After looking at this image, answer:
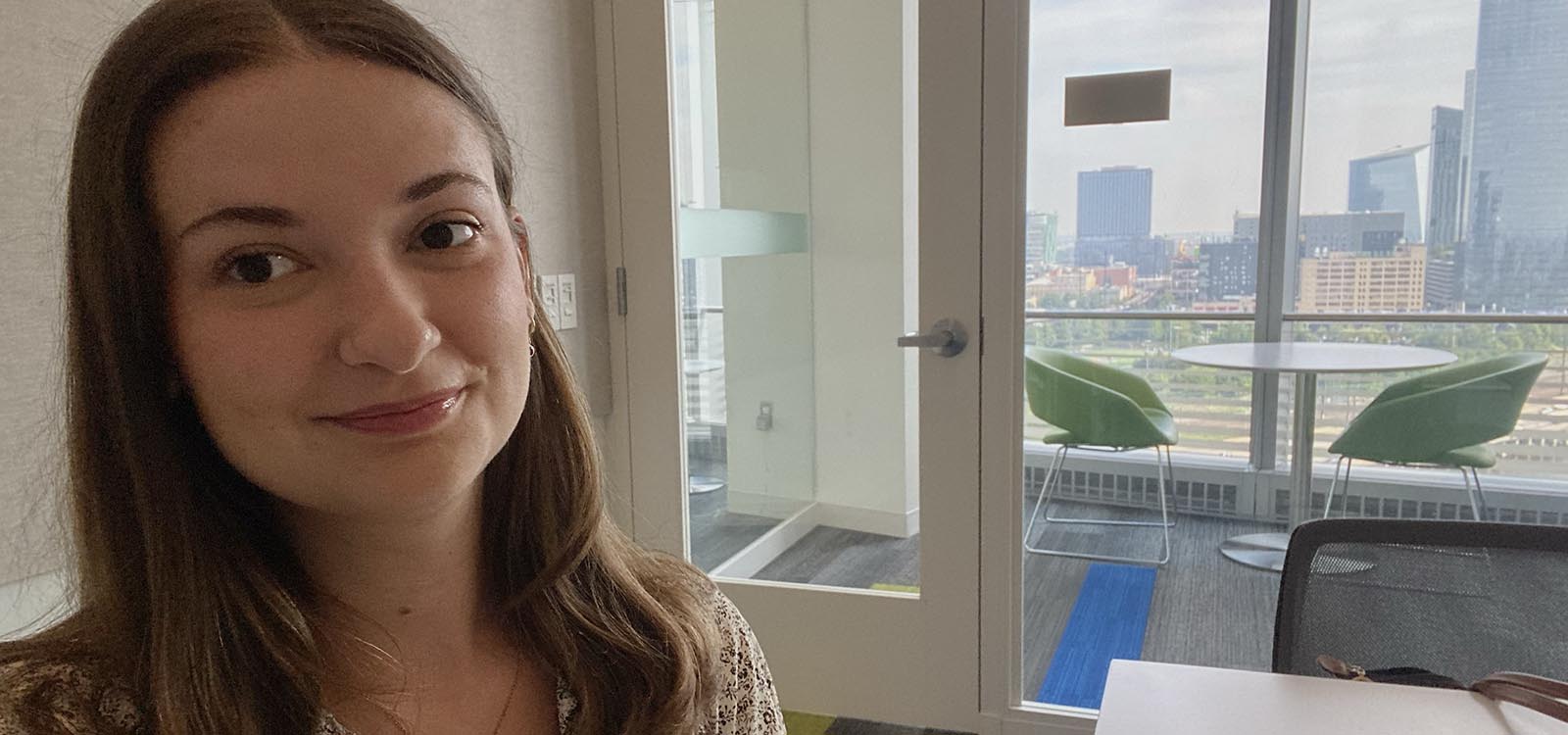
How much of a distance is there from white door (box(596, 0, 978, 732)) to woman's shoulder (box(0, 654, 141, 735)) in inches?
66.4

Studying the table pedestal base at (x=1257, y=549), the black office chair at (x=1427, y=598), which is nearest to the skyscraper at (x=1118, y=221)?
the table pedestal base at (x=1257, y=549)

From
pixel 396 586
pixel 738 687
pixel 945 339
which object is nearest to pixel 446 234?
pixel 396 586

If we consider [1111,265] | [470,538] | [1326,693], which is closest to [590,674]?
[470,538]

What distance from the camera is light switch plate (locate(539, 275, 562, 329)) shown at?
219 cm

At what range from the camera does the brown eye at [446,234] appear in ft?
2.24

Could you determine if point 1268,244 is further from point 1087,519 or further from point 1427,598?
point 1427,598

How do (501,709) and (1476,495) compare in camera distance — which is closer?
(501,709)

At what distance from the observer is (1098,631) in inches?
86.4

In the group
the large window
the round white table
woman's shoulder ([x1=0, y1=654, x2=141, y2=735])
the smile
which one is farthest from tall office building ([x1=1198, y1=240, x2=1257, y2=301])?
woman's shoulder ([x1=0, y1=654, x2=141, y2=735])

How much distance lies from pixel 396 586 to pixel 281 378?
0.20 m

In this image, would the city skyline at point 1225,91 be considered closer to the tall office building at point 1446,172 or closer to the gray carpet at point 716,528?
the tall office building at point 1446,172

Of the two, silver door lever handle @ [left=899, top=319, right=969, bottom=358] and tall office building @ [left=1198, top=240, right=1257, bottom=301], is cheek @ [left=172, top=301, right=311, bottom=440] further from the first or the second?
tall office building @ [left=1198, top=240, right=1257, bottom=301]

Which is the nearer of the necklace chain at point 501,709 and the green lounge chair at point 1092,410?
the necklace chain at point 501,709

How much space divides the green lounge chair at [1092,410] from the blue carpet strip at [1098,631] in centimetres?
16
